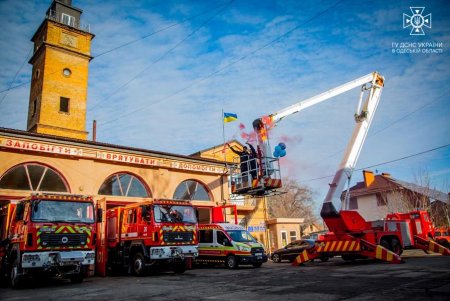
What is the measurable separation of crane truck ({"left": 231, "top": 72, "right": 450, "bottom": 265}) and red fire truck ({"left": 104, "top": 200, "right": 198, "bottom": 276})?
4.26m

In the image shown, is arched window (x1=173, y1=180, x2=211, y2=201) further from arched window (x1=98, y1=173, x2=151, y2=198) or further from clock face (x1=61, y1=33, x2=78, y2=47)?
clock face (x1=61, y1=33, x2=78, y2=47)

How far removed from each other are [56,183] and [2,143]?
10.4 ft

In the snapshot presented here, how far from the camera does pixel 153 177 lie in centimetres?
2188

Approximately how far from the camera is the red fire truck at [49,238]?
11.3m

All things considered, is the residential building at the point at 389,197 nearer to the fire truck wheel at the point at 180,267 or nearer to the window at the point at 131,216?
the fire truck wheel at the point at 180,267

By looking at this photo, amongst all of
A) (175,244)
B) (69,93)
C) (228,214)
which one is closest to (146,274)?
(175,244)

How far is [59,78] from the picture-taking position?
29.5 metres

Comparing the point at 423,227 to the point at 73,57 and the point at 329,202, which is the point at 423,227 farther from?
the point at 73,57

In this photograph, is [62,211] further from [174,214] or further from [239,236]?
[239,236]

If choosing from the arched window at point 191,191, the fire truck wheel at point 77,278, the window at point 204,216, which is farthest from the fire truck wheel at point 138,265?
the window at point 204,216

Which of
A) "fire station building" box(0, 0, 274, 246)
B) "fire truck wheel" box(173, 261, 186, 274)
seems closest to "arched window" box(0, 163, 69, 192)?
"fire station building" box(0, 0, 274, 246)

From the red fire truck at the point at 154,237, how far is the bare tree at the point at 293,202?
42.2 m

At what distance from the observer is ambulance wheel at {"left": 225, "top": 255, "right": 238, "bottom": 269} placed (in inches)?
672

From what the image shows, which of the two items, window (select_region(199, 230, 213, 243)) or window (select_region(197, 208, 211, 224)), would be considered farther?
window (select_region(197, 208, 211, 224))
